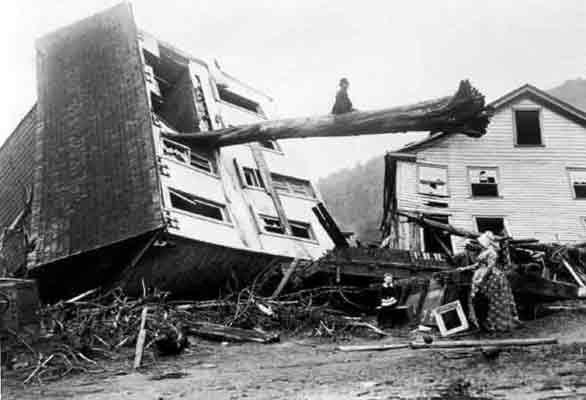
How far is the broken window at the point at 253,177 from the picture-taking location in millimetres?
20969

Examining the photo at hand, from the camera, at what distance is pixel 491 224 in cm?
2295

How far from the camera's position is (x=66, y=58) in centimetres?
1859

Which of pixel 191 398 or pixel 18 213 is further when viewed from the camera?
pixel 18 213

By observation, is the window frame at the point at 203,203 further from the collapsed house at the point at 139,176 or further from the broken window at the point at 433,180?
the broken window at the point at 433,180

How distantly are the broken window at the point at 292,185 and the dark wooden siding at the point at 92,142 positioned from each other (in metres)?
6.84

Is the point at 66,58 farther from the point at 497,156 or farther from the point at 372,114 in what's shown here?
the point at 497,156

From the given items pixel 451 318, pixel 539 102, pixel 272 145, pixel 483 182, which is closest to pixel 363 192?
pixel 539 102

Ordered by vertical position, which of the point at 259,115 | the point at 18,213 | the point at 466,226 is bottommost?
the point at 466,226

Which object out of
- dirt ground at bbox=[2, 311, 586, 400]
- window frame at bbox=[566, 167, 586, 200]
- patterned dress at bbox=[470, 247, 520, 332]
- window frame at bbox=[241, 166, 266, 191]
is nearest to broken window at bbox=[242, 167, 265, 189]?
window frame at bbox=[241, 166, 266, 191]

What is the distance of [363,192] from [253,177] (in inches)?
1807

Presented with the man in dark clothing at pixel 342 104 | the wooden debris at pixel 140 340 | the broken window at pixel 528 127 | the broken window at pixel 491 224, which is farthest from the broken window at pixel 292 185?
the wooden debris at pixel 140 340

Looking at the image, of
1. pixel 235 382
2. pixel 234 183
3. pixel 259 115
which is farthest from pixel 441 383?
pixel 259 115

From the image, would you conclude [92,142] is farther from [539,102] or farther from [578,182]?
[578,182]

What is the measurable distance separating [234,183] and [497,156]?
10.8m
